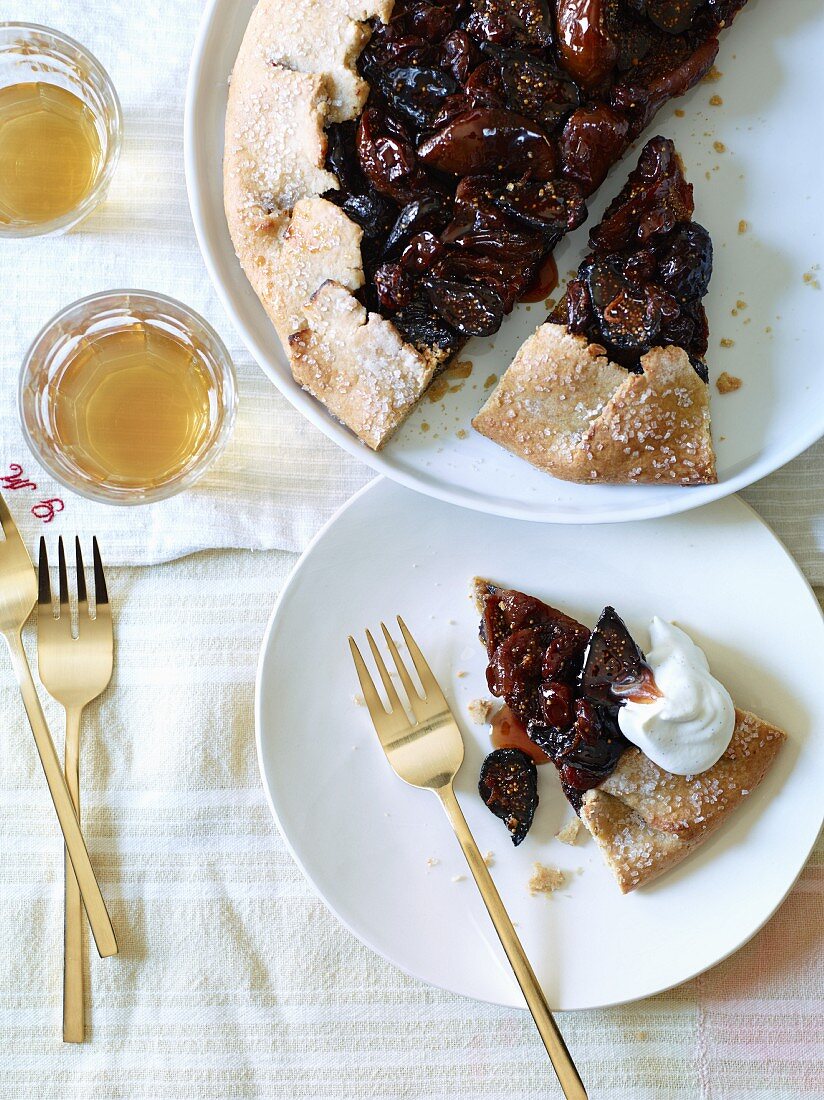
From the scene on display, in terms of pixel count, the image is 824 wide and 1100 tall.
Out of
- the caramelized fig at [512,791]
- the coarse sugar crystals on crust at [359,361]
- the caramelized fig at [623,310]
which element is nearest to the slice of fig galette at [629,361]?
the caramelized fig at [623,310]

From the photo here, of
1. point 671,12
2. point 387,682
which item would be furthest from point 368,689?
point 671,12

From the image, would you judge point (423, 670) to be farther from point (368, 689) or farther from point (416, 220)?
point (416, 220)

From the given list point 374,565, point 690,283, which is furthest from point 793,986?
point 690,283

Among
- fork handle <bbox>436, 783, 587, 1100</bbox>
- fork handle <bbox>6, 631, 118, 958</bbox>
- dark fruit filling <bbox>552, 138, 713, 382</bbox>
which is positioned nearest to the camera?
dark fruit filling <bbox>552, 138, 713, 382</bbox>

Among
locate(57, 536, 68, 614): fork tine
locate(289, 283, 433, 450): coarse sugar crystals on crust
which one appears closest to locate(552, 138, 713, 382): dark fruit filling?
locate(289, 283, 433, 450): coarse sugar crystals on crust

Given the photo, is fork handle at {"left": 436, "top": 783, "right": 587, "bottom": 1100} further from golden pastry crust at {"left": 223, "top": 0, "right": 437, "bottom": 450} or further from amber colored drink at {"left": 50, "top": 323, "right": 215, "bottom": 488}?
amber colored drink at {"left": 50, "top": 323, "right": 215, "bottom": 488}
